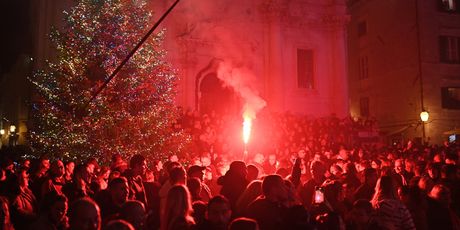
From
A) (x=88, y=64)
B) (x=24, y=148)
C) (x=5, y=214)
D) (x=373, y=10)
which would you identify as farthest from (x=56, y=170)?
(x=373, y=10)

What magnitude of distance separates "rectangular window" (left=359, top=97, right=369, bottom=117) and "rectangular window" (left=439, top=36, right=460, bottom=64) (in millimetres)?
6389

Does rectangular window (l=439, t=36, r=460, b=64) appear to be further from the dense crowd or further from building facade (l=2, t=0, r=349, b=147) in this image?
the dense crowd

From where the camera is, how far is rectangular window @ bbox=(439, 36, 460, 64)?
30.8 meters

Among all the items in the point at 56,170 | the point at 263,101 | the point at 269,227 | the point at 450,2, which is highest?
the point at 450,2

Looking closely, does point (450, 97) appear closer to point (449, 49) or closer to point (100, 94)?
point (449, 49)

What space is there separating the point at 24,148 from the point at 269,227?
17.9m

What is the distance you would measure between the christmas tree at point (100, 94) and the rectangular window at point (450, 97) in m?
22.5

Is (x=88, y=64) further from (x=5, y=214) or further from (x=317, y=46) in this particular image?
(x=317, y=46)

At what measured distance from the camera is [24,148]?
20047mm

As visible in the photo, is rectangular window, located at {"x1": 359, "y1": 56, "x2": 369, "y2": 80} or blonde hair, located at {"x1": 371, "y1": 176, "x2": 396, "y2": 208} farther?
rectangular window, located at {"x1": 359, "y1": 56, "x2": 369, "y2": 80}

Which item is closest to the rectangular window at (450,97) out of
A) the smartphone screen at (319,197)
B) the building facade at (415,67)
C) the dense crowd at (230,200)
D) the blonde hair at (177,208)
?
the building facade at (415,67)

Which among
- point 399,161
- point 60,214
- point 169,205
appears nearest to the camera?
point 169,205

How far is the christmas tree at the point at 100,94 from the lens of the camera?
14391 mm

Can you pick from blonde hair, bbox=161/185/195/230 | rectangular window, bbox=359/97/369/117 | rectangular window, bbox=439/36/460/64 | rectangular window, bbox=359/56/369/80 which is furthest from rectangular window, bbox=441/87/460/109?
blonde hair, bbox=161/185/195/230
